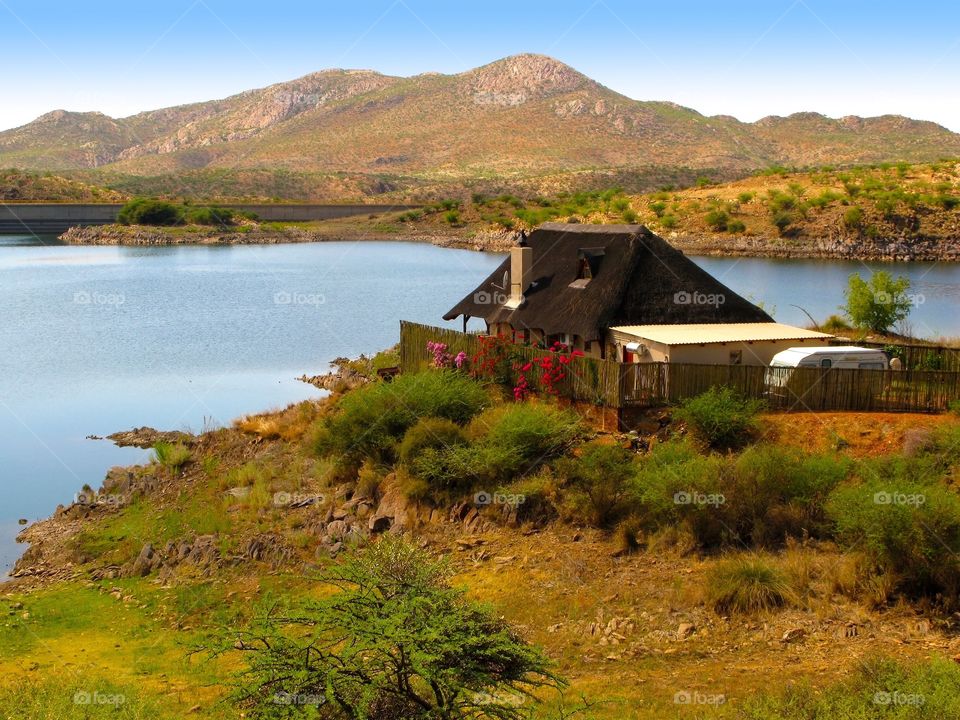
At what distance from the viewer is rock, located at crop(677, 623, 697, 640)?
1446cm

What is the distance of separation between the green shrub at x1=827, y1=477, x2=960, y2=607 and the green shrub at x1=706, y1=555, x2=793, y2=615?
1412 millimetres

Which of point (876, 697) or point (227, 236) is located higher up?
point (227, 236)

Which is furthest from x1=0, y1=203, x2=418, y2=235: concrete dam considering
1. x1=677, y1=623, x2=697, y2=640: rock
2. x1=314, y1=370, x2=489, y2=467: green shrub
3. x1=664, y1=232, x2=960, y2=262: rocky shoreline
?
x1=677, y1=623, x2=697, y2=640: rock

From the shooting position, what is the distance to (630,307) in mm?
24453

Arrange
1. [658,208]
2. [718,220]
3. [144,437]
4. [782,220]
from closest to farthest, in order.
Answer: [144,437]
[782,220]
[718,220]
[658,208]

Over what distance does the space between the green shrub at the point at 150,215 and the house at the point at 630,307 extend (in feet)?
342

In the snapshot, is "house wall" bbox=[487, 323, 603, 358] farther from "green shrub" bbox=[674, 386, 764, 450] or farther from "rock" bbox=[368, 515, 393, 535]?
"rock" bbox=[368, 515, 393, 535]

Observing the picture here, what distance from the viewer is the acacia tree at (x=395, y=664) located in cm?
1008

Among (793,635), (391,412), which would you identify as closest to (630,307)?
(391,412)

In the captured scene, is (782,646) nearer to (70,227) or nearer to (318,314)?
(318,314)

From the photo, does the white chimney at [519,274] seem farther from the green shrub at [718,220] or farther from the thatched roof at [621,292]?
the green shrub at [718,220]

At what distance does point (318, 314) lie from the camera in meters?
55.1

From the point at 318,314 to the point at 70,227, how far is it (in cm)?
8379

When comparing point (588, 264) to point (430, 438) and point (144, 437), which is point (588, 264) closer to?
point (430, 438)
